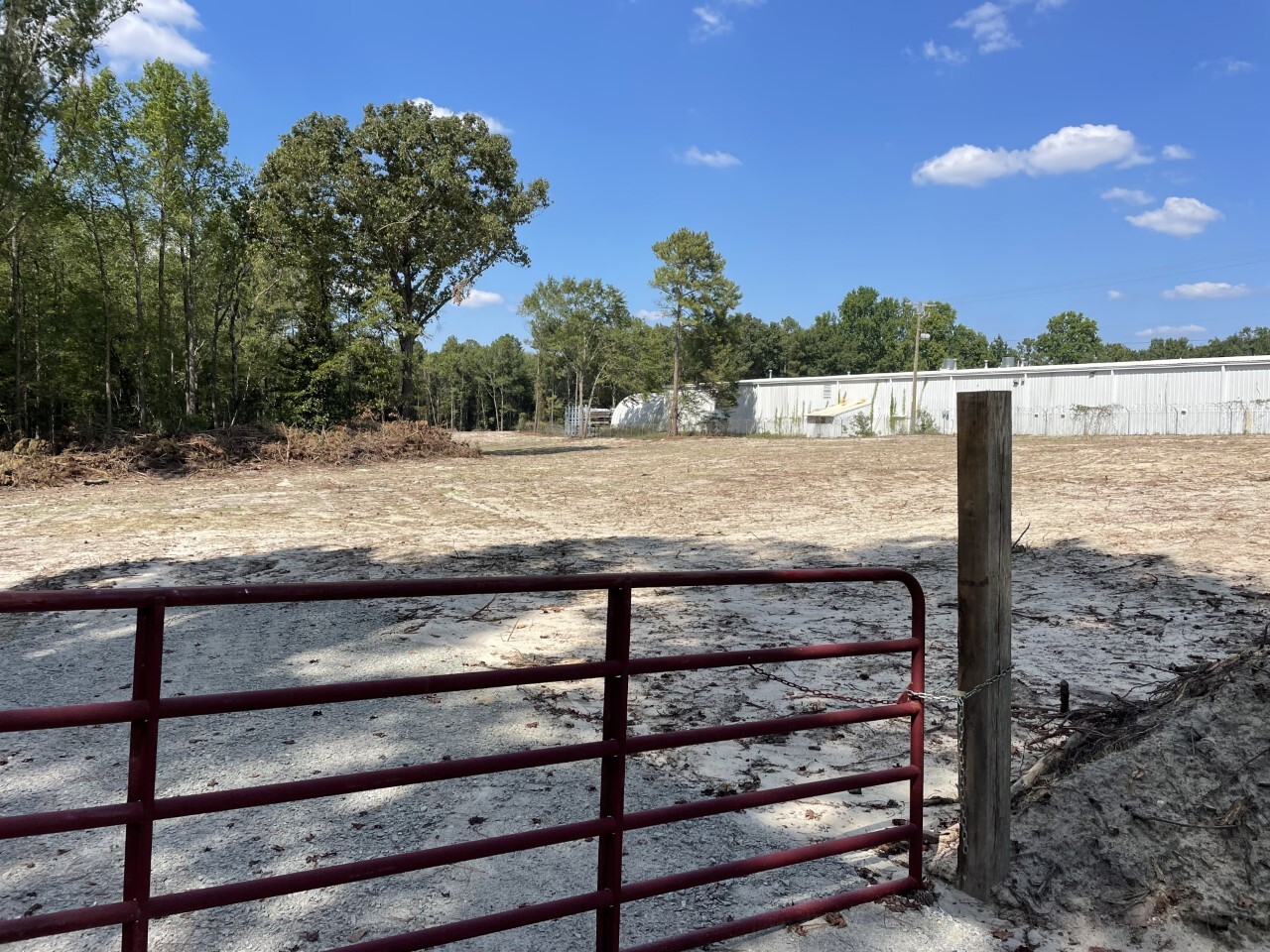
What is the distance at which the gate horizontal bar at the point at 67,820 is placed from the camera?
1.85m

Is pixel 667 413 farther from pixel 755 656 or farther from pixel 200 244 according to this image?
pixel 755 656

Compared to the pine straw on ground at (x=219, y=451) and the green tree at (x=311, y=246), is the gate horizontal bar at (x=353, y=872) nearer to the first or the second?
the pine straw on ground at (x=219, y=451)

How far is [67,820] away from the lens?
1.88 metres

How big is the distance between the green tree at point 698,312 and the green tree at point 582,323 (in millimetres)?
10987

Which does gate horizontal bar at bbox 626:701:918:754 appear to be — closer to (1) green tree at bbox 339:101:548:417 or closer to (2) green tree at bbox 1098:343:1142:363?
(1) green tree at bbox 339:101:548:417

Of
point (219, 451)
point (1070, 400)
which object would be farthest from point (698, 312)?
point (219, 451)

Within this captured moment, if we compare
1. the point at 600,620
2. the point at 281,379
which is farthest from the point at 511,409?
the point at 600,620

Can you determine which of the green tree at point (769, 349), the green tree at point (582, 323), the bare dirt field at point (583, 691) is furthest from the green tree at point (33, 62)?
the green tree at point (769, 349)

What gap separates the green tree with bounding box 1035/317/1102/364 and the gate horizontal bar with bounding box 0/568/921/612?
126 m

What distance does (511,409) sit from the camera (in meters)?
103

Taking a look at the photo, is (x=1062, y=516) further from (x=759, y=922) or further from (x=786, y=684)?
(x=759, y=922)

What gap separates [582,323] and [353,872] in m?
69.2

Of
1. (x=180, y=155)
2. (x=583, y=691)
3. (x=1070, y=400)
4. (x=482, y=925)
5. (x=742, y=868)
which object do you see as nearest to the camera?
(x=482, y=925)

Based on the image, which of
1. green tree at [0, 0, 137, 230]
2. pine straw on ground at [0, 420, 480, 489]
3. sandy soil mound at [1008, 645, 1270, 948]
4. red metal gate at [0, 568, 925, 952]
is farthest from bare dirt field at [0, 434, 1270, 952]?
green tree at [0, 0, 137, 230]
